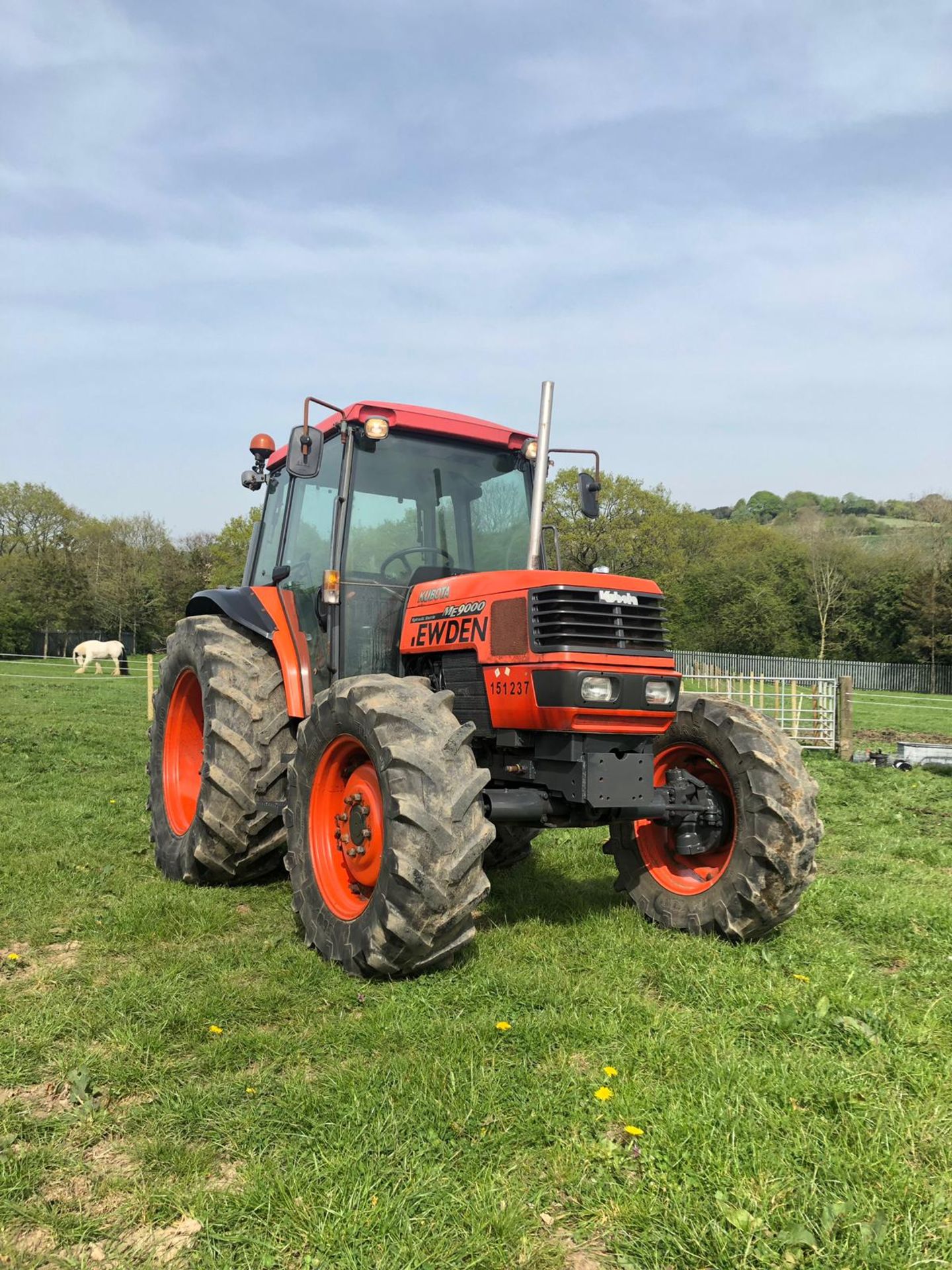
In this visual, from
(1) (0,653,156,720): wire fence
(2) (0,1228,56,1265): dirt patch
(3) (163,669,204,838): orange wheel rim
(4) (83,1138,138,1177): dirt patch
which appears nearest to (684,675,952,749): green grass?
(3) (163,669,204,838): orange wheel rim

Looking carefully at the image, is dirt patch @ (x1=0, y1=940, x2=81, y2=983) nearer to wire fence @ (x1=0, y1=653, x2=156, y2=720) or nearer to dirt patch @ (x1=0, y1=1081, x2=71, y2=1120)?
dirt patch @ (x1=0, y1=1081, x2=71, y2=1120)

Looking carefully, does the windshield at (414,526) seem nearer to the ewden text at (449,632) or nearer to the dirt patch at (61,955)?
the ewden text at (449,632)

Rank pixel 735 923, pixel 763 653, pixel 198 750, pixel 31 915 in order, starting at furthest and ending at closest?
1. pixel 763 653
2. pixel 198 750
3. pixel 31 915
4. pixel 735 923

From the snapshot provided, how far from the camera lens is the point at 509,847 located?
19.1 ft

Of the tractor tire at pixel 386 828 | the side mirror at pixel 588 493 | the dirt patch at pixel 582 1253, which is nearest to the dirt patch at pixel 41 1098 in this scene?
the tractor tire at pixel 386 828

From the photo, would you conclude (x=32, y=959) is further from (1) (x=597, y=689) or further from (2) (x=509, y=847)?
(1) (x=597, y=689)

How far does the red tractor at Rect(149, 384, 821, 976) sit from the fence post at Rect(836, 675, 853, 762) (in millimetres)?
9654

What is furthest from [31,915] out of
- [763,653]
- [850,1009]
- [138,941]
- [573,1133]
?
[763,653]

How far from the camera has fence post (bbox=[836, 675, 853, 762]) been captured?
13992 millimetres

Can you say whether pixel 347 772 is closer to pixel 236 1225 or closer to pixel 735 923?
pixel 735 923

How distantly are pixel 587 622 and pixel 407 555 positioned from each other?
4.77 ft

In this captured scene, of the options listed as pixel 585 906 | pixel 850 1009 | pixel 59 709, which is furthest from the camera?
pixel 59 709

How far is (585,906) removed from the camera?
5.22 m

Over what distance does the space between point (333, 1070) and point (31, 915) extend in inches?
98.4
